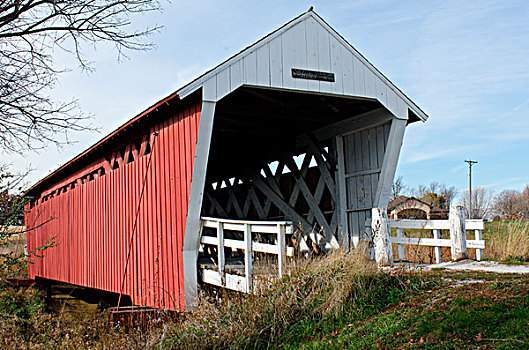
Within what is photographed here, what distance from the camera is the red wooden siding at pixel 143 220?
27.7 feet

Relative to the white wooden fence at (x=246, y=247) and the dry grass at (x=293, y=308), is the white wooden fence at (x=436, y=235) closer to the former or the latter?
the white wooden fence at (x=246, y=247)

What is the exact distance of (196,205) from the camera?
7969mm

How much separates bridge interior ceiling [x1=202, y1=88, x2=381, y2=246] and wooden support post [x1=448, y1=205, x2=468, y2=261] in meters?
2.13

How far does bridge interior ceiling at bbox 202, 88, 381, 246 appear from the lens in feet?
32.6

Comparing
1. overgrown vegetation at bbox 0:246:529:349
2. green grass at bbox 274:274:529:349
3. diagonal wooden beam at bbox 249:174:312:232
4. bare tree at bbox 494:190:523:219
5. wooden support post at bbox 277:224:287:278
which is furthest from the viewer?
bare tree at bbox 494:190:523:219

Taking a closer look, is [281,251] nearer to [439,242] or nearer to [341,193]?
[439,242]

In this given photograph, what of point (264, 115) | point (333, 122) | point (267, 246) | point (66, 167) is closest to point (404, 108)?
point (333, 122)

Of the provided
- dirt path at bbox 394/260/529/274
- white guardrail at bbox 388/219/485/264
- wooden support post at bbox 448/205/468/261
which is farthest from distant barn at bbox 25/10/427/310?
dirt path at bbox 394/260/529/274

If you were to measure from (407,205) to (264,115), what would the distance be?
106ft

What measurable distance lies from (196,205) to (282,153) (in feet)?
13.9

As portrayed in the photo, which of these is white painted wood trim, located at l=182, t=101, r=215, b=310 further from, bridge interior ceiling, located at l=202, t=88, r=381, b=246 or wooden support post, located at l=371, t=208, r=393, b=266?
wooden support post, located at l=371, t=208, r=393, b=266

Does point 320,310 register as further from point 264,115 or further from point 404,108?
point 264,115

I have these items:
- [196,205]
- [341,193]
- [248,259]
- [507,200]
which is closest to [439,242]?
[341,193]

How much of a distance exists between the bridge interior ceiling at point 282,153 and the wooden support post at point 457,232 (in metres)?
2.13
